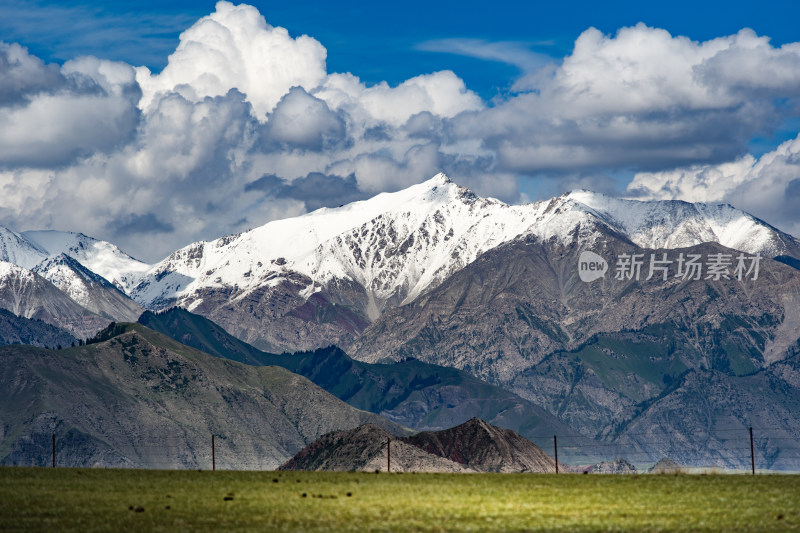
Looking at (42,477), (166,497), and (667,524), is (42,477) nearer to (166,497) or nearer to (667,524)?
(166,497)

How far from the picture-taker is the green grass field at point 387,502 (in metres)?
55.2

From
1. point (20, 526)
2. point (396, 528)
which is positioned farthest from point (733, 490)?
point (20, 526)

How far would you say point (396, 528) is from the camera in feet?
178

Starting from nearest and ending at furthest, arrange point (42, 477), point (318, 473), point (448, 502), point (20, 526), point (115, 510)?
point (20, 526)
point (115, 510)
point (448, 502)
point (42, 477)
point (318, 473)

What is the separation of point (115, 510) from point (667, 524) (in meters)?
25.7

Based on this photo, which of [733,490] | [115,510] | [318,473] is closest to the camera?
[115,510]

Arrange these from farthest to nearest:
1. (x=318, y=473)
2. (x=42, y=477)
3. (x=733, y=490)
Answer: (x=318, y=473), (x=42, y=477), (x=733, y=490)

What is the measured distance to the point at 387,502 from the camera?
62500 millimetres

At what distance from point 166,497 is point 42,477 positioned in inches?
501

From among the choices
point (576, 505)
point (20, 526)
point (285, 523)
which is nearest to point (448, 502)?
point (576, 505)

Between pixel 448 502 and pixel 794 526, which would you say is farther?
pixel 448 502

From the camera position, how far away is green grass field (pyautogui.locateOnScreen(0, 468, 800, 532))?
55.2m

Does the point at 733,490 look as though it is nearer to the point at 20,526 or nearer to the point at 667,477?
the point at 667,477

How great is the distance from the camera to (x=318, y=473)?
266ft
